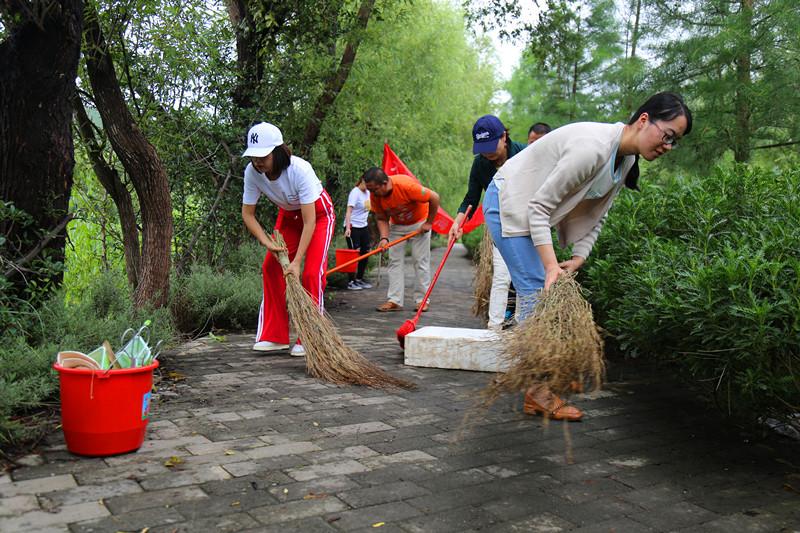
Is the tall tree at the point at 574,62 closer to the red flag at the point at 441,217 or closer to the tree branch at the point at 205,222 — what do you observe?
the red flag at the point at 441,217

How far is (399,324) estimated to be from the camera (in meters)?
7.87

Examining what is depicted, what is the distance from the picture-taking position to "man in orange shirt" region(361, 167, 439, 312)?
8156 millimetres

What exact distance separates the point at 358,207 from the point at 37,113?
744 cm

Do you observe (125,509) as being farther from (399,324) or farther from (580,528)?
(399,324)

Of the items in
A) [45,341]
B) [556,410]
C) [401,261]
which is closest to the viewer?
[556,410]

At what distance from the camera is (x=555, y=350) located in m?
3.17

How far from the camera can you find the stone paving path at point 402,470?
274cm

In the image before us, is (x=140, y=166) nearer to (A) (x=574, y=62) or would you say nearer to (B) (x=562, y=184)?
(B) (x=562, y=184)

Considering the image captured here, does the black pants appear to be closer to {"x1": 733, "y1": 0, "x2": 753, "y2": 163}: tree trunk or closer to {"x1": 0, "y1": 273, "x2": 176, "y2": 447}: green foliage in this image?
{"x1": 733, "y1": 0, "x2": 753, "y2": 163}: tree trunk

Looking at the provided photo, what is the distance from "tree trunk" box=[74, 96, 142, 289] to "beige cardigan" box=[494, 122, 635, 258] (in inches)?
147

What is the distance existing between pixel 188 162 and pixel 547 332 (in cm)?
604

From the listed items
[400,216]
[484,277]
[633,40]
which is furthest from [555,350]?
[633,40]

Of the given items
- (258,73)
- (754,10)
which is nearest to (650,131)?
(754,10)

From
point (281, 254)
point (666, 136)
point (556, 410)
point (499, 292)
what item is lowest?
point (556, 410)
